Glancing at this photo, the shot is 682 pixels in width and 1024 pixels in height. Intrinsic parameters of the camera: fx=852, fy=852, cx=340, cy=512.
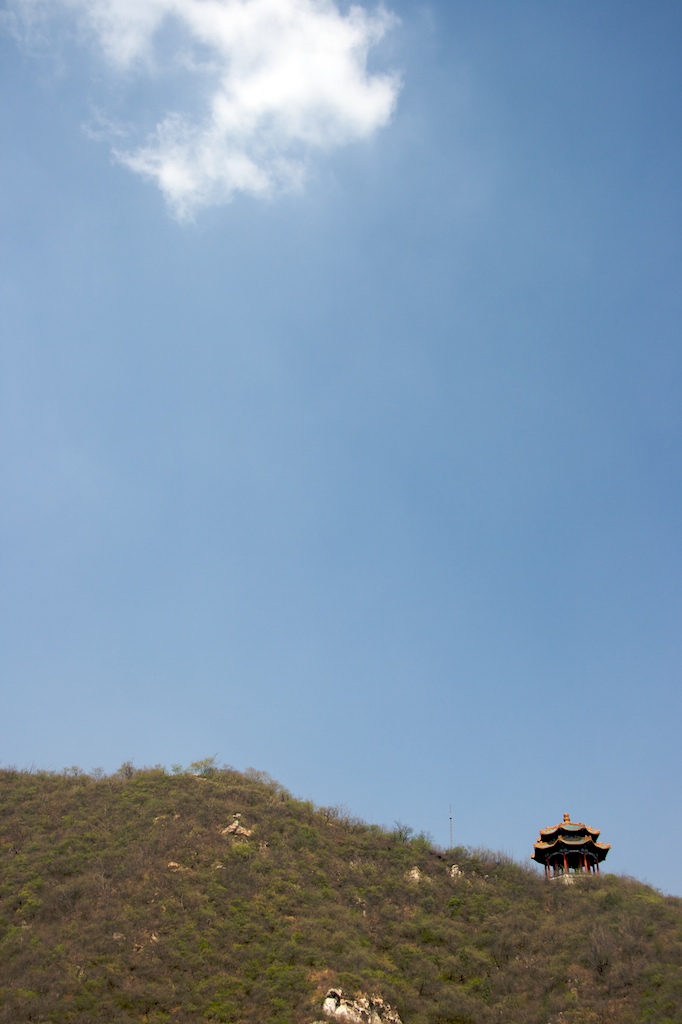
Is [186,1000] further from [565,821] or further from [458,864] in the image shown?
[565,821]

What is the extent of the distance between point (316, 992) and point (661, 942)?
→ 1738cm

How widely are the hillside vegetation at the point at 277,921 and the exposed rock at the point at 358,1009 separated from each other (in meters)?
0.68

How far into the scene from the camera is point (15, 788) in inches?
2233

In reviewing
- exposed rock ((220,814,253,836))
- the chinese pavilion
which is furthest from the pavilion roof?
Answer: exposed rock ((220,814,253,836))

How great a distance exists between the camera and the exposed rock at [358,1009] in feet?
127

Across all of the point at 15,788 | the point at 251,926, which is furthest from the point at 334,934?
the point at 15,788

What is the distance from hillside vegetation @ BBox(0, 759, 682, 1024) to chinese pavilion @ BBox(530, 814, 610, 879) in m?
3.12

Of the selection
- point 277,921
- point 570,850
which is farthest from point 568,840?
point 277,921

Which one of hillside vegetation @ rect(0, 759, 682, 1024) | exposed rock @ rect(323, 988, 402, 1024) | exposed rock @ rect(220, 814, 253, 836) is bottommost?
exposed rock @ rect(323, 988, 402, 1024)

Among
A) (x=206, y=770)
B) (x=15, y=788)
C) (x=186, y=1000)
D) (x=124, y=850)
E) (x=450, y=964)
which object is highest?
(x=206, y=770)

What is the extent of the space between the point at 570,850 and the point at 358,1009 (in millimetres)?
22761

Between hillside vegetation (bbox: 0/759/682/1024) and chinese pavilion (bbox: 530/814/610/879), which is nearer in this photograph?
hillside vegetation (bbox: 0/759/682/1024)

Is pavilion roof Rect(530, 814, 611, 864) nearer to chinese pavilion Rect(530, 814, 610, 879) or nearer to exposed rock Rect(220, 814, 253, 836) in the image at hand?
chinese pavilion Rect(530, 814, 610, 879)

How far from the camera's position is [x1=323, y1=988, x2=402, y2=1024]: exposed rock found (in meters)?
38.7
